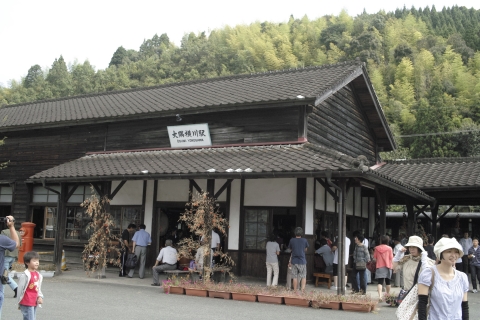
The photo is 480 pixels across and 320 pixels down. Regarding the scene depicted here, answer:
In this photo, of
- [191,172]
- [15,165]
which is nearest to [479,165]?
[191,172]

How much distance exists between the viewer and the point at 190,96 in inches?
635

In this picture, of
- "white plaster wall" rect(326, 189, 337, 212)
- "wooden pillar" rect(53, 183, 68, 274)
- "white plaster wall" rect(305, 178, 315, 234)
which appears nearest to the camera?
"white plaster wall" rect(305, 178, 315, 234)

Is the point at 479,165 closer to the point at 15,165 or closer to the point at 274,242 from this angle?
the point at 274,242

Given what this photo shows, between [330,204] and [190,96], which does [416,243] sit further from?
[190,96]

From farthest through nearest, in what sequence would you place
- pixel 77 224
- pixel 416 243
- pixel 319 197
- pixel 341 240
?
pixel 77 224, pixel 319 197, pixel 341 240, pixel 416 243

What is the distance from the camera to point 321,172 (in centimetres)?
1045

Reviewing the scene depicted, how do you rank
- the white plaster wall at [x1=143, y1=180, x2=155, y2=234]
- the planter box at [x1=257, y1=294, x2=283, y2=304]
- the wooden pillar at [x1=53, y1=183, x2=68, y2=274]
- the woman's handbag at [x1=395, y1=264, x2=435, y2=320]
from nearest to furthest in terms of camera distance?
the woman's handbag at [x1=395, y1=264, x2=435, y2=320], the planter box at [x1=257, y1=294, x2=283, y2=304], the wooden pillar at [x1=53, y1=183, x2=68, y2=274], the white plaster wall at [x1=143, y1=180, x2=155, y2=234]

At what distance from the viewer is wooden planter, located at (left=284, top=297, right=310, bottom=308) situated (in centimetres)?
959

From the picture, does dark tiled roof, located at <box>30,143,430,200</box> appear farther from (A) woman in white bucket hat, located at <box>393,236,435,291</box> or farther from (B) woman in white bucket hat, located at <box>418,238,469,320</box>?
(B) woman in white bucket hat, located at <box>418,238,469,320</box>

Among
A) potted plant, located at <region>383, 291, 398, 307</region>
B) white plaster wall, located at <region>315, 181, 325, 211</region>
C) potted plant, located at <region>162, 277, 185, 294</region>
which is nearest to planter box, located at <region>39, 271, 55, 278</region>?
potted plant, located at <region>162, 277, 185, 294</region>

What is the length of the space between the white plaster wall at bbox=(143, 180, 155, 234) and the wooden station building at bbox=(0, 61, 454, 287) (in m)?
0.04

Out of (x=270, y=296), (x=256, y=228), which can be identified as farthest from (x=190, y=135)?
(x=270, y=296)

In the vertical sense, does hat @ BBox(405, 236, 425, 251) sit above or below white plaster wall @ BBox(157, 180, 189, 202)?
below

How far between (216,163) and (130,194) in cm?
395
